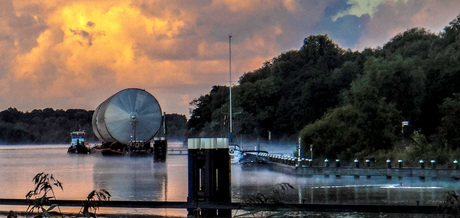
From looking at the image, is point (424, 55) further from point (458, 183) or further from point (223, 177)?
point (223, 177)

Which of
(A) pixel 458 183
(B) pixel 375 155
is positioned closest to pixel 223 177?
(A) pixel 458 183

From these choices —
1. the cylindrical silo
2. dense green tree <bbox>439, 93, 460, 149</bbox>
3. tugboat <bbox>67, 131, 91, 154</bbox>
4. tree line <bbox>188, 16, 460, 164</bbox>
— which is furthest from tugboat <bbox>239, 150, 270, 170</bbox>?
tugboat <bbox>67, 131, 91, 154</bbox>

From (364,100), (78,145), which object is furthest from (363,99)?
(78,145)

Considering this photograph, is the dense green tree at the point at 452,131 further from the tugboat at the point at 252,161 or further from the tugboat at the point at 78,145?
the tugboat at the point at 78,145

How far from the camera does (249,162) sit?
2114 inches

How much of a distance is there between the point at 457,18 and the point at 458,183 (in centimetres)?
4559

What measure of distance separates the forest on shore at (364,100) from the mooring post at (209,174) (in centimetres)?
2266

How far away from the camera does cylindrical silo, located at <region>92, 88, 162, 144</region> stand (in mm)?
82938

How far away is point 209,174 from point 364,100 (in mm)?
32446

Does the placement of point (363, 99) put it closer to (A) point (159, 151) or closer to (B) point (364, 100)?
(B) point (364, 100)

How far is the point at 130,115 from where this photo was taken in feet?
272

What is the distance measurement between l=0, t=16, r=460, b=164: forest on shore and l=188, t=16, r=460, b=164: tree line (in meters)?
0.05

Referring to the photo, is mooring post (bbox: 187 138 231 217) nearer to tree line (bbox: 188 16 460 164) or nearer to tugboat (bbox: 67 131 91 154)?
tree line (bbox: 188 16 460 164)

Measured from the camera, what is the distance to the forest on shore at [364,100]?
4409 cm
